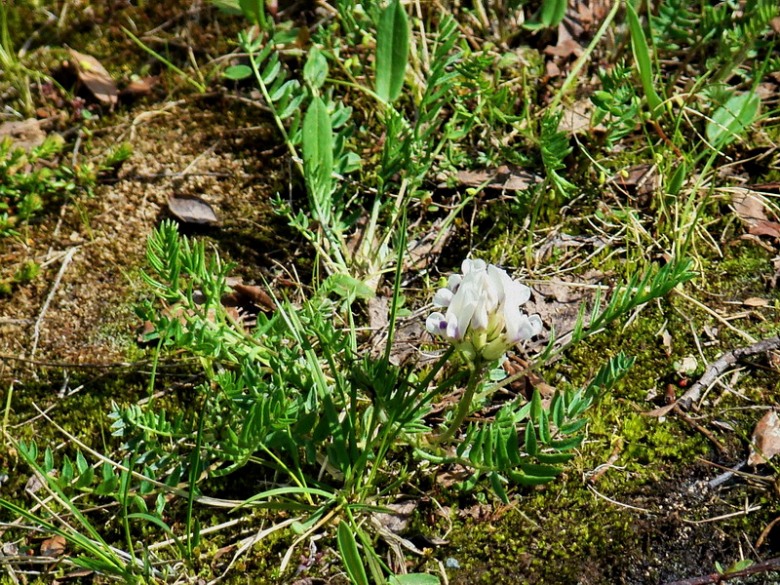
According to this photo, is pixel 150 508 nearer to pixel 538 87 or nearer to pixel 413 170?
pixel 413 170

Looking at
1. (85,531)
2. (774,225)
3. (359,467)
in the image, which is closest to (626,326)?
(774,225)

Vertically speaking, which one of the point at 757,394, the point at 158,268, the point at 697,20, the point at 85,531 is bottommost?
the point at 85,531

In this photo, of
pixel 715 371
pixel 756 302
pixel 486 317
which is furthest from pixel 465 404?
pixel 756 302

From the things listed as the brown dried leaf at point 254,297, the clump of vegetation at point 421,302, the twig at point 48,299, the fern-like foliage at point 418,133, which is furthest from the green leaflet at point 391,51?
the twig at point 48,299

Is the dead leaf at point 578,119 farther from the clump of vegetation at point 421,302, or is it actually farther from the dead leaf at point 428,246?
the dead leaf at point 428,246

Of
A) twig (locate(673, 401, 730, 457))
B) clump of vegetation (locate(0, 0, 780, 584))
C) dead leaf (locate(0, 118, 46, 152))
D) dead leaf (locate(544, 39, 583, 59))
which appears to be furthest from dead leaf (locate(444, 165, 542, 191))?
dead leaf (locate(0, 118, 46, 152))

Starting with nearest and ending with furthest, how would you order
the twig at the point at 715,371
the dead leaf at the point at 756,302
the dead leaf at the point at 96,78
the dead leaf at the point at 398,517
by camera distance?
1. the dead leaf at the point at 398,517
2. the twig at the point at 715,371
3. the dead leaf at the point at 756,302
4. the dead leaf at the point at 96,78

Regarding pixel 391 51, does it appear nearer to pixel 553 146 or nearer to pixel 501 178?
pixel 501 178

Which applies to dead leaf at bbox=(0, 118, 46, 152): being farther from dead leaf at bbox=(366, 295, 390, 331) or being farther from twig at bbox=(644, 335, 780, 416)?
twig at bbox=(644, 335, 780, 416)

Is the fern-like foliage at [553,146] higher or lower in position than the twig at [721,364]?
higher
